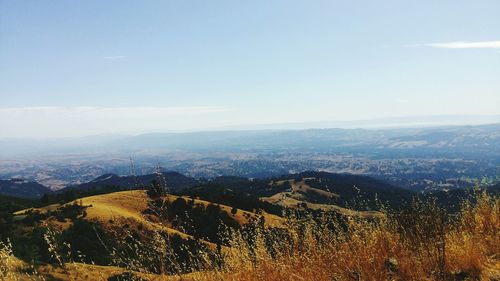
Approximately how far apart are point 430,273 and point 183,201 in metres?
61.6

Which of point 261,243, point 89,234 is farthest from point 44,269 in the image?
point 89,234

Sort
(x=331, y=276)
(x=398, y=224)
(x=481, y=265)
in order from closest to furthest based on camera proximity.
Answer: (x=331, y=276) < (x=481, y=265) < (x=398, y=224)

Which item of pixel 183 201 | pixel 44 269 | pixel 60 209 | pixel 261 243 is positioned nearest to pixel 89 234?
pixel 60 209

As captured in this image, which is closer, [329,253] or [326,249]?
[329,253]

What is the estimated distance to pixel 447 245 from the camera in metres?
6.69

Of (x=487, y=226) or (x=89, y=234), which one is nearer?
(x=487, y=226)

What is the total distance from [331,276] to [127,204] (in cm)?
6081

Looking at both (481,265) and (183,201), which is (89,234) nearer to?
(183,201)

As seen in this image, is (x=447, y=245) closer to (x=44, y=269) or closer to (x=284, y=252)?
(x=284, y=252)

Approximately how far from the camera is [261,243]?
6.64m

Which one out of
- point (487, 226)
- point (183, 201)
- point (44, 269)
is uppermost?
point (487, 226)

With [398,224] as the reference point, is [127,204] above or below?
below

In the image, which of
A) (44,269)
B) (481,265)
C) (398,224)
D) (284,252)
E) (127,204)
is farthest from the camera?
(127,204)

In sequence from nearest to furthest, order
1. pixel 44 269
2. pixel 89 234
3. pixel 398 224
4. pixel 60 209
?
1. pixel 398 224
2. pixel 44 269
3. pixel 89 234
4. pixel 60 209
